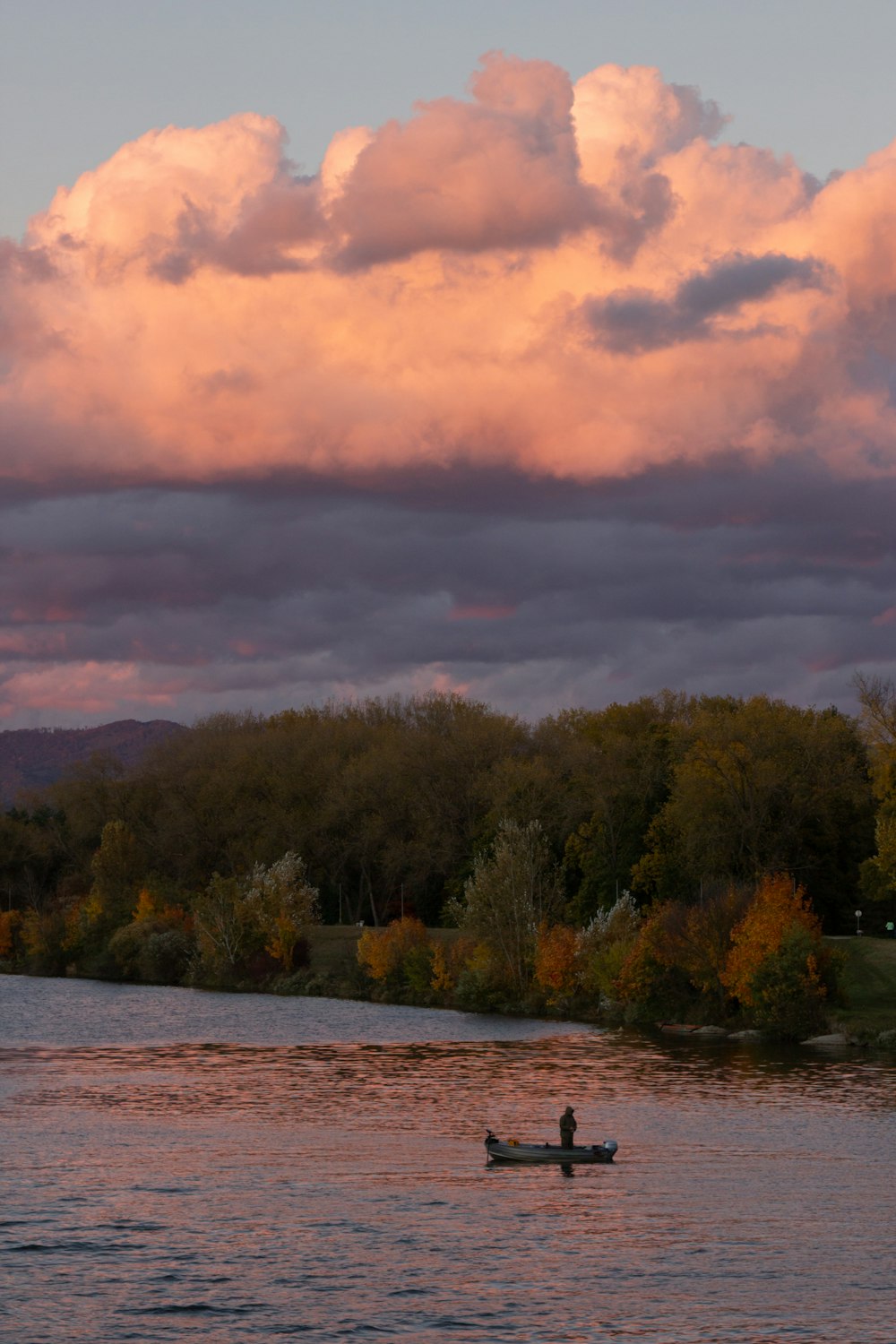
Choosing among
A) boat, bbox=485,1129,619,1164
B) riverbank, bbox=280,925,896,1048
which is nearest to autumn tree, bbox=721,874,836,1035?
riverbank, bbox=280,925,896,1048

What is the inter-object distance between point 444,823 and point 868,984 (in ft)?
204

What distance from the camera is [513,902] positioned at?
121375 mm

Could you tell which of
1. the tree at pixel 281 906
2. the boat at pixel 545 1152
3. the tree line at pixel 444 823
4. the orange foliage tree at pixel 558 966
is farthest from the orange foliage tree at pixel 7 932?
the boat at pixel 545 1152

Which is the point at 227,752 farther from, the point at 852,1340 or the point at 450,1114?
the point at 852,1340

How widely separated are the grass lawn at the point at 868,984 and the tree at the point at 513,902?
2332 centimetres

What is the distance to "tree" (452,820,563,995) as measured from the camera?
392ft

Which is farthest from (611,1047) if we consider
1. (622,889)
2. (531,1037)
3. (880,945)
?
(622,889)

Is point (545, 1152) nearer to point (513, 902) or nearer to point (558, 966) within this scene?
point (558, 966)

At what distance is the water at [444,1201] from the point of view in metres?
41.8

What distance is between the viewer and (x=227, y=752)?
185125mm

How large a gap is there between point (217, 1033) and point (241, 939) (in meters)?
40.5

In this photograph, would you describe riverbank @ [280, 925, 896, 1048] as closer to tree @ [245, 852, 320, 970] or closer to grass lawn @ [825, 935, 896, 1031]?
grass lawn @ [825, 935, 896, 1031]

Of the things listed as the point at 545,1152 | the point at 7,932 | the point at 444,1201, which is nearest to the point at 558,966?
the point at 545,1152

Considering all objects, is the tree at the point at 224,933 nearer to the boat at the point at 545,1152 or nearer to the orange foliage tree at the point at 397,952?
the orange foliage tree at the point at 397,952
